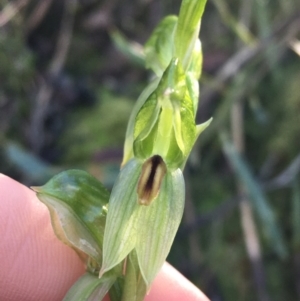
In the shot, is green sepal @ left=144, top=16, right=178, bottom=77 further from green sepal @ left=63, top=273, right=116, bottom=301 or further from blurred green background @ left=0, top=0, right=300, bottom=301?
blurred green background @ left=0, top=0, right=300, bottom=301

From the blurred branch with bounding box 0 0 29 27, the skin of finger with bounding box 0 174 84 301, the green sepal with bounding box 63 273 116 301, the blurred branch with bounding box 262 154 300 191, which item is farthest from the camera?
the blurred branch with bounding box 0 0 29 27

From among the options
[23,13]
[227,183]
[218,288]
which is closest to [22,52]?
[23,13]

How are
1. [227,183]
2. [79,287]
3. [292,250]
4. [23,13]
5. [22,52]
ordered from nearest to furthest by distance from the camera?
1. [79,287]
2. [292,250]
3. [227,183]
4. [22,52]
5. [23,13]

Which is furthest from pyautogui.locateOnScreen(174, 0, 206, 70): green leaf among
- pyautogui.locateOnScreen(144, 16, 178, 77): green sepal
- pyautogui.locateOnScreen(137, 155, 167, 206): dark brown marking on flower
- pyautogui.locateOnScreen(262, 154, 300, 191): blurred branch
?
pyautogui.locateOnScreen(262, 154, 300, 191): blurred branch

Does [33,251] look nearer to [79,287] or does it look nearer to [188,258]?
[79,287]

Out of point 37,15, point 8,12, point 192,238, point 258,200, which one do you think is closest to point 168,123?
point 258,200

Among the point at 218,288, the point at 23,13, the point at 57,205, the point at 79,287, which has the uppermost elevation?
the point at 23,13
